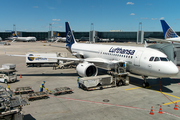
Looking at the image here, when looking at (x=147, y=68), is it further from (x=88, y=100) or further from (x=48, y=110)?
(x=48, y=110)

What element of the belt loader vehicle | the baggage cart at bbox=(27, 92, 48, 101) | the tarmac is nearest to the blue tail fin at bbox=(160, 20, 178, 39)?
the tarmac

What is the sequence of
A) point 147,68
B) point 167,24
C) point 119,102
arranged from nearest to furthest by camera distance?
point 119,102 → point 147,68 → point 167,24

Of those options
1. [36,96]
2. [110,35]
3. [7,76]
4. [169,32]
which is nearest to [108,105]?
[36,96]

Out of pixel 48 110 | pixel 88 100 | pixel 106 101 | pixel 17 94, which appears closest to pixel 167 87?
pixel 106 101

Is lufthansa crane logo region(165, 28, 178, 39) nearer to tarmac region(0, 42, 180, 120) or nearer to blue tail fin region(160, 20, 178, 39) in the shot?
blue tail fin region(160, 20, 178, 39)

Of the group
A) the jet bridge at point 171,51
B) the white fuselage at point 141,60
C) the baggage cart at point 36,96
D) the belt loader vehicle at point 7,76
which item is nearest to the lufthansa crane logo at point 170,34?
the jet bridge at point 171,51

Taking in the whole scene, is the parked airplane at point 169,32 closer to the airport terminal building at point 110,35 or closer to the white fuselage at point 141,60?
the white fuselage at point 141,60

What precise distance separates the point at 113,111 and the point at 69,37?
24440mm

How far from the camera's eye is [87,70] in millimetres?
19766

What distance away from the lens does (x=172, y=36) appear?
1473 inches

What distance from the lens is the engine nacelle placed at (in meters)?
18.8

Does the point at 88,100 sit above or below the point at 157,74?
below

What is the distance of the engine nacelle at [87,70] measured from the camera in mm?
18847

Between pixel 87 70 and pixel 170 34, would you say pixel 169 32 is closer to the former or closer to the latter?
pixel 170 34
